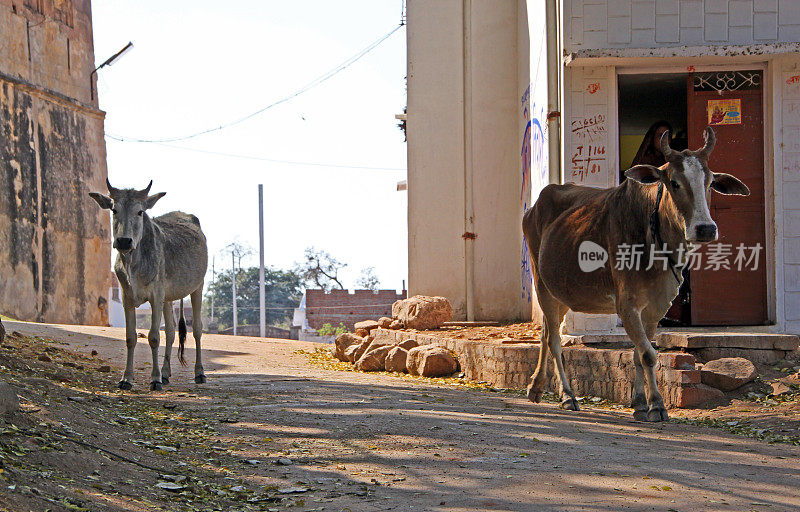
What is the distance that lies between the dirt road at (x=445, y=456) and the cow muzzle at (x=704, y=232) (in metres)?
1.51

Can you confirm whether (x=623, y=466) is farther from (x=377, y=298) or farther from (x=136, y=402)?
(x=377, y=298)

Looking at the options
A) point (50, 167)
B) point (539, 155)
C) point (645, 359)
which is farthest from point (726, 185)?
point (50, 167)

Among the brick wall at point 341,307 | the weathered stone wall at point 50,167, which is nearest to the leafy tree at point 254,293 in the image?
the brick wall at point 341,307

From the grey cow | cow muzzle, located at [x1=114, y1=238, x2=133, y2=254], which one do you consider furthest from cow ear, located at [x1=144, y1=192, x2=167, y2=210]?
cow muzzle, located at [x1=114, y1=238, x2=133, y2=254]

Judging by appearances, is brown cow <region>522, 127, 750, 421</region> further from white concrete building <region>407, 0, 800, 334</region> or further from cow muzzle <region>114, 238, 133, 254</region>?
cow muzzle <region>114, 238, 133, 254</region>

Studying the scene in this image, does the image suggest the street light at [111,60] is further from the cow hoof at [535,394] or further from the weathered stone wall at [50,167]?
the cow hoof at [535,394]

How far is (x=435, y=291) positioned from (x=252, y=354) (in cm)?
346

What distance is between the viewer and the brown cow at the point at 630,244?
6.91 metres

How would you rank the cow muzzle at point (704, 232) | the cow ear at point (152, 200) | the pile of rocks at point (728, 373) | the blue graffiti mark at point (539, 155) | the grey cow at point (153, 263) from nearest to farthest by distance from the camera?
the cow muzzle at point (704, 232), the pile of rocks at point (728, 373), the grey cow at point (153, 263), the cow ear at point (152, 200), the blue graffiti mark at point (539, 155)

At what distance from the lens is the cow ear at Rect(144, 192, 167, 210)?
911cm

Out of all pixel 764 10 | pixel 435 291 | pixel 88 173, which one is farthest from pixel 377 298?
pixel 764 10

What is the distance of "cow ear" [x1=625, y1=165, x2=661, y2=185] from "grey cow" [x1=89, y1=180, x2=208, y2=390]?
482cm

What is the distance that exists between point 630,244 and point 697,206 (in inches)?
34.9

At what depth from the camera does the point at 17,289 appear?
2311 cm
